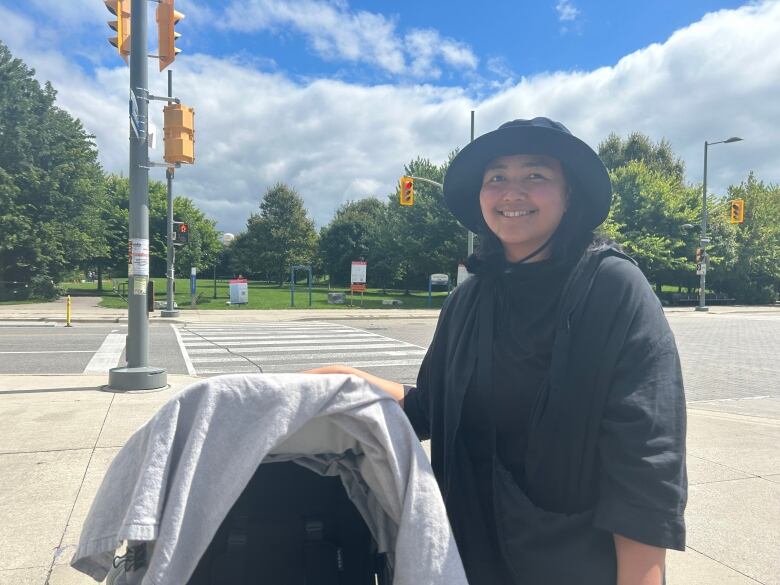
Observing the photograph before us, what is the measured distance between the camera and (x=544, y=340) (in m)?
1.43

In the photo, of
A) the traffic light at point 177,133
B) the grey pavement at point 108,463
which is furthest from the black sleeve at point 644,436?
the traffic light at point 177,133

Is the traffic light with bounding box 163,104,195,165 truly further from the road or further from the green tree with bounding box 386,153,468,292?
the green tree with bounding box 386,153,468,292

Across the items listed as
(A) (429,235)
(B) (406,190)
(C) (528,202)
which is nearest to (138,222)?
(C) (528,202)

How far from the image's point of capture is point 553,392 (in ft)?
4.41

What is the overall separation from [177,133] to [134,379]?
3.18 metres

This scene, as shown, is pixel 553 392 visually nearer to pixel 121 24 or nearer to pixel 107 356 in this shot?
pixel 121 24

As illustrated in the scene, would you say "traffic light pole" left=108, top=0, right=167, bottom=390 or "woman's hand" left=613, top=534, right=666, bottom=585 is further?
"traffic light pole" left=108, top=0, right=167, bottom=390

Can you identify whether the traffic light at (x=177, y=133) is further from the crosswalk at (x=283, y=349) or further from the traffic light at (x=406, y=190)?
the traffic light at (x=406, y=190)

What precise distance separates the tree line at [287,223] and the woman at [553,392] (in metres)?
31.4

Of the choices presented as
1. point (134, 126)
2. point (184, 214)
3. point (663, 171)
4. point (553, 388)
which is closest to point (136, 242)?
point (134, 126)

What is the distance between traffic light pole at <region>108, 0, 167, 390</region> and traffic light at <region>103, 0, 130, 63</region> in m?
0.11

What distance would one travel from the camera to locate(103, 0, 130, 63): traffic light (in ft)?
22.1

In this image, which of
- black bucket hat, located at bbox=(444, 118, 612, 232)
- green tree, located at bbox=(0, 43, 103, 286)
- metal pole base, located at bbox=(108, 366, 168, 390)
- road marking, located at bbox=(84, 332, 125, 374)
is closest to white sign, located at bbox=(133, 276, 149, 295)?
metal pole base, located at bbox=(108, 366, 168, 390)

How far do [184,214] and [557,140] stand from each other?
1833 inches
